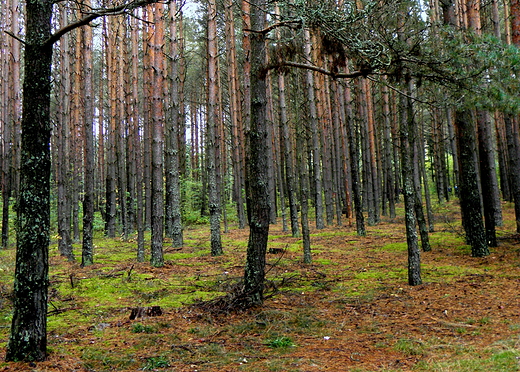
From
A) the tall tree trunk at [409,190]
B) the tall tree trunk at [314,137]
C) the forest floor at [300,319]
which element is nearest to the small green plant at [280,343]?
the forest floor at [300,319]

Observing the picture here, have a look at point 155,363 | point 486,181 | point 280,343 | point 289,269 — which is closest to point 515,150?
point 486,181

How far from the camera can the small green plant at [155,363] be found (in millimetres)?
3857

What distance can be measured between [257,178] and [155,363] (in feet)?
10.1

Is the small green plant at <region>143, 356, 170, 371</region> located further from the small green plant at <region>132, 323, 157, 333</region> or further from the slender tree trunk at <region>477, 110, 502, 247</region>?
the slender tree trunk at <region>477, 110, 502, 247</region>

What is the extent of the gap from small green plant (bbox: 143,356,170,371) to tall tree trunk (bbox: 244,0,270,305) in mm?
2040

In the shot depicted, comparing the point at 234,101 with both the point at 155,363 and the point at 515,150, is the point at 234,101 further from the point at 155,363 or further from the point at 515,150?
the point at 155,363

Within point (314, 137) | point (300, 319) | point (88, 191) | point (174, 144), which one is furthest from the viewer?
point (314, 137)

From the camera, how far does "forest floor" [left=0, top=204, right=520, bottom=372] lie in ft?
12.9

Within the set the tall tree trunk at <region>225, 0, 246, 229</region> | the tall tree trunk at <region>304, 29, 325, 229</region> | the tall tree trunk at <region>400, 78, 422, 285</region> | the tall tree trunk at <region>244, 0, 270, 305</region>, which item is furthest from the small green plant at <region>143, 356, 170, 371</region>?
the tall tree trunk at <region>225, 0, 246, 229</region>

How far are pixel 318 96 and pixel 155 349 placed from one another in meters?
14.6

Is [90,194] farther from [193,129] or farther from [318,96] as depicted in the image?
[193,129]

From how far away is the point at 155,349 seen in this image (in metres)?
4.46

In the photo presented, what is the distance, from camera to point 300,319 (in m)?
5.34

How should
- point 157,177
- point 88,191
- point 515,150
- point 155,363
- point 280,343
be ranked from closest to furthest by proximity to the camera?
point 155,363 < point 280,343 < point 157,177 < point 88,191 < point 515,150
